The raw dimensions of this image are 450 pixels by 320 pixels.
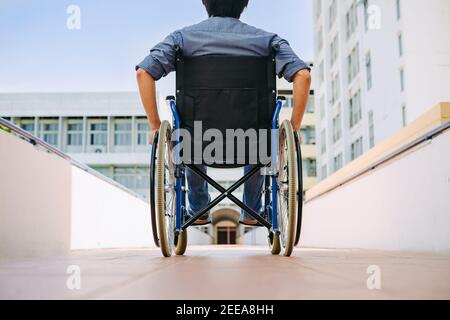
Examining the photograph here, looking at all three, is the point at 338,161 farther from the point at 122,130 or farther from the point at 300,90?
the point at 300,90

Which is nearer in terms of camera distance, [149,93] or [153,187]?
[153,187]

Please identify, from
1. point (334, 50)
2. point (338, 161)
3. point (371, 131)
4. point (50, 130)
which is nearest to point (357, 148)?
point (371, 131)

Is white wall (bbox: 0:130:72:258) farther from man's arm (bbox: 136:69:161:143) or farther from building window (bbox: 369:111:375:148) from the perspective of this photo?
building window (bbox: 369:111:375:148)

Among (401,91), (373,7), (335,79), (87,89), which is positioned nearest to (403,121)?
(401,91)

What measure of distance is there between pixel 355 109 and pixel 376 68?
339cm

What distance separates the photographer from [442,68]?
52.6ft

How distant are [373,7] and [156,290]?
1866cm

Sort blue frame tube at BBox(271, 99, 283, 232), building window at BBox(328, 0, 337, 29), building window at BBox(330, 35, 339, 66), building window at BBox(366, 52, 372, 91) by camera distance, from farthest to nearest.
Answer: building window at BBox(328, 0, 337, 29) < building window at BBox(330, 35, 339, 66) < building window at BBox(366, 52, 372, 91) < blue frame tube at BBox(271, 99, 283, 232)

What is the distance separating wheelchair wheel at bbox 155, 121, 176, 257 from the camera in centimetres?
275

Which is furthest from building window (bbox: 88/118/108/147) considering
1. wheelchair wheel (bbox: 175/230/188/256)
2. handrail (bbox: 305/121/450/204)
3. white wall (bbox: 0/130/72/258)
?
wheelchair wheel (bbox: 175/230/188/256)

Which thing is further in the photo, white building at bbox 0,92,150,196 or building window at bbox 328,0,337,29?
white building at bbox 0,92,150,196

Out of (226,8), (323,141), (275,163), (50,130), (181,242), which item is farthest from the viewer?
(50,130)

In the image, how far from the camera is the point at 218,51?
3.21m

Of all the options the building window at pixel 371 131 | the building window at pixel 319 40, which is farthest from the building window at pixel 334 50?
the building window at pixel 371 131
